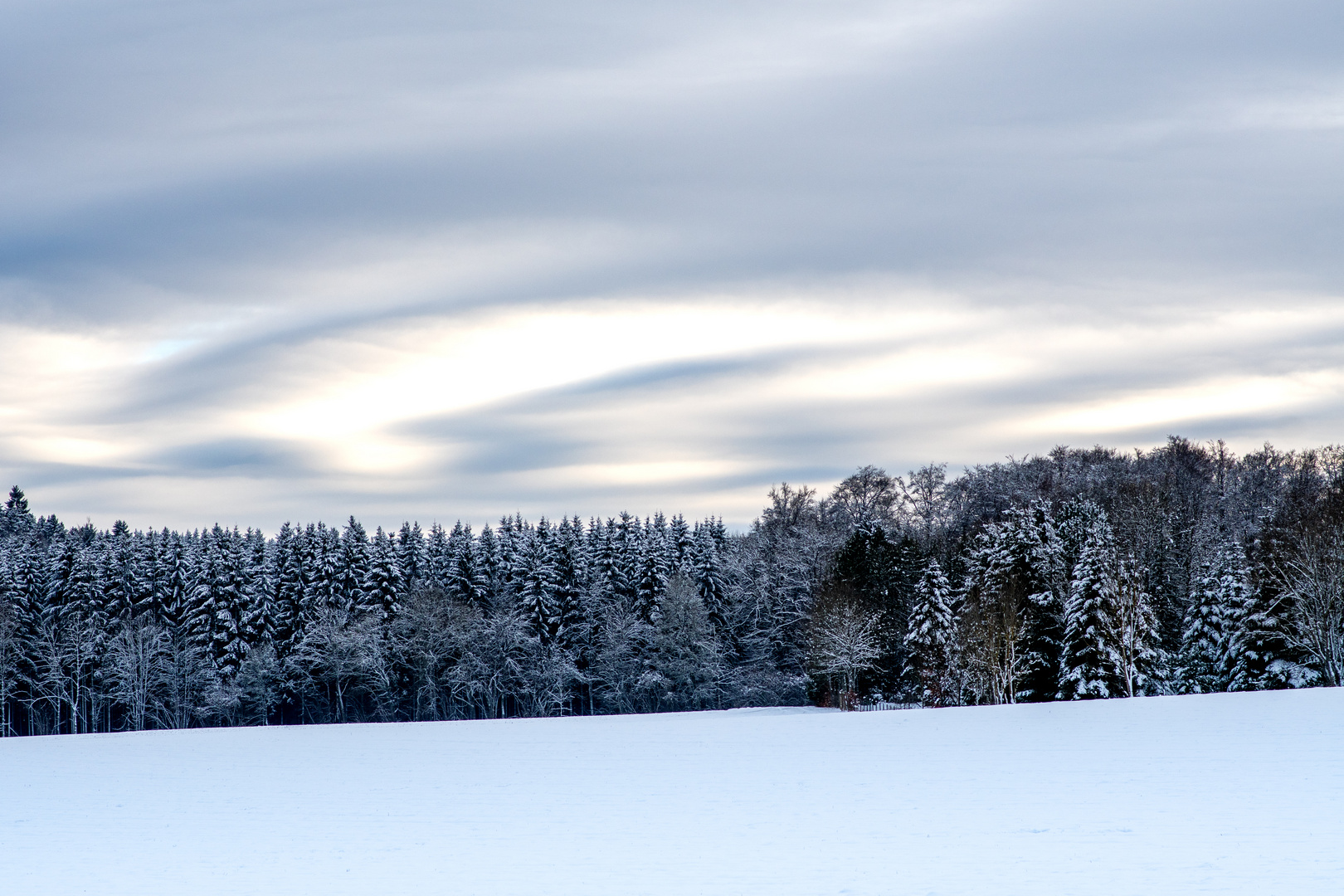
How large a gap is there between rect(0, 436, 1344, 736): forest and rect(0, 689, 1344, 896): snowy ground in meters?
16.0

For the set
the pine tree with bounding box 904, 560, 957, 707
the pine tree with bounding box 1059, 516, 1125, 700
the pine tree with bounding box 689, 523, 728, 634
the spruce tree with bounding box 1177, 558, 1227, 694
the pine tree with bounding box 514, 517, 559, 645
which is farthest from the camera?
the pine tree with bounding box 689, 523, 728, 634

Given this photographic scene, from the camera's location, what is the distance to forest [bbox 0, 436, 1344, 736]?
5703 cm

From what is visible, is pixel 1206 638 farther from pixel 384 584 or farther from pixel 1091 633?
pixel 384 584

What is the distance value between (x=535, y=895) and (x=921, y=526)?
9812cm

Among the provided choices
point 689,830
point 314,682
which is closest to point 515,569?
point 314,682

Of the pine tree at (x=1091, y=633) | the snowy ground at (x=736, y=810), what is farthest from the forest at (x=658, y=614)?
the snowy ground at (x=736, y=810)

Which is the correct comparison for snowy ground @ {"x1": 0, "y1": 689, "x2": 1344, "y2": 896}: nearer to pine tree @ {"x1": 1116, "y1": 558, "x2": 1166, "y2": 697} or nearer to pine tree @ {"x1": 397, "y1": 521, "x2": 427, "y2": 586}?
pine tree @ {"x1": 1116, "y1": 558, "x2": 1166, "y2": 697}

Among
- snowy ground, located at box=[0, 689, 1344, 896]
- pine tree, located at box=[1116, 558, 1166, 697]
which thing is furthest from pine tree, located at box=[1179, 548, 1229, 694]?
snowy ground, located at box=[0, 689, 1344, 896]

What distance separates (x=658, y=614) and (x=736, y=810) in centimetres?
5392

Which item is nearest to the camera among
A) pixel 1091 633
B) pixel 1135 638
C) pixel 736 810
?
pixel 736 810

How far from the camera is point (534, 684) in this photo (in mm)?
78688

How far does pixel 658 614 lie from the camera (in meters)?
77.8

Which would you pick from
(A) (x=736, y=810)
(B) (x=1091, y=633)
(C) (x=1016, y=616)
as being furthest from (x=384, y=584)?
(A) (x=736, y=810)

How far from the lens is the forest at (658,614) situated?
57.0m
